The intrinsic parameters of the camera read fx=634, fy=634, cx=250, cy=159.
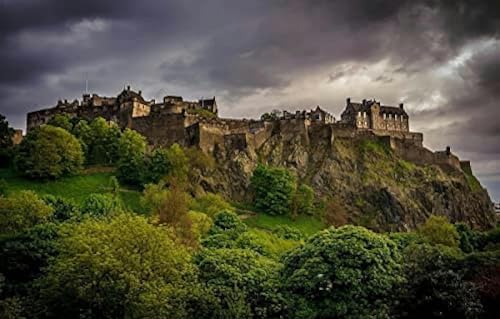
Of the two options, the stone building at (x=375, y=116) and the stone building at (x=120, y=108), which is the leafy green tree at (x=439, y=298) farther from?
the stone building at (x=375, y=116)

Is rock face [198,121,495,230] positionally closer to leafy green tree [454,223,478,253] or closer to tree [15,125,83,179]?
leafy green tree [454,223,478,253]

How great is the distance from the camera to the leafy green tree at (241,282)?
124 ft

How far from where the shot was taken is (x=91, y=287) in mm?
34156

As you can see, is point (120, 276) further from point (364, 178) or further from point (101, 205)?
point (364, 178)

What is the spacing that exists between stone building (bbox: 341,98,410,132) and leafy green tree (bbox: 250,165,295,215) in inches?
1313

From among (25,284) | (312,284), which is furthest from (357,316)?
(25,284)

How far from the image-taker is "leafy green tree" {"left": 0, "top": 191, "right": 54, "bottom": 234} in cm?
5669

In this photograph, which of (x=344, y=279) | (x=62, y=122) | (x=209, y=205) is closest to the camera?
(x=344, y=279)

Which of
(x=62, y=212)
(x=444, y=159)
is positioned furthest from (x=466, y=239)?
(x=62, y=212)

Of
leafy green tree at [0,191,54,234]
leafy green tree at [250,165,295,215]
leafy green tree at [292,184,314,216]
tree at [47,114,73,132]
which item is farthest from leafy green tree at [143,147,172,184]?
leafy green tree at [0,191,54,234]

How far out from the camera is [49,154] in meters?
85.4

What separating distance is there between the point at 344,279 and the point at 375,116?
91.8 m

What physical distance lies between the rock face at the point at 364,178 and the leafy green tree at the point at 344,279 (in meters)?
54.0

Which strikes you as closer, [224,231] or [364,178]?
[224,231]
